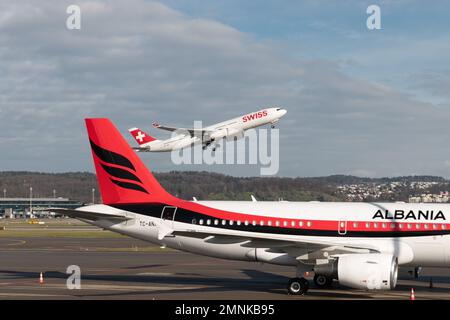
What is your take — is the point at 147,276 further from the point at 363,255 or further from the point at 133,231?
the point at 363,255

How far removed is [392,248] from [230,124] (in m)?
43.5

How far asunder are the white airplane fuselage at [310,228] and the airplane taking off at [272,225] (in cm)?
4

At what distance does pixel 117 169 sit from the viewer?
3222cm

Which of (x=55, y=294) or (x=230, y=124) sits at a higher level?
(x=230, y=124)

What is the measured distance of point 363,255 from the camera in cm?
2703

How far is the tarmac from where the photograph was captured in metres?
28.2

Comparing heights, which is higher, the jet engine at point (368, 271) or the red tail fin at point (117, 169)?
the red tail fin at point (117, 169)

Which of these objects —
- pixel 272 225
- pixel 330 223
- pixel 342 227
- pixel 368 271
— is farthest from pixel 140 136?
pixel 368 271

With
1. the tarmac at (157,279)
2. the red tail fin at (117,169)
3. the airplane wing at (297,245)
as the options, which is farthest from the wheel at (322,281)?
the red tail fin at (117,169)

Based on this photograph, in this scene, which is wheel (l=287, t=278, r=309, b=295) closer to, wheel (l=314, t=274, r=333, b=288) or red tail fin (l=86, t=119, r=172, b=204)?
wheel (l=314, t=274, r=333, b=288)

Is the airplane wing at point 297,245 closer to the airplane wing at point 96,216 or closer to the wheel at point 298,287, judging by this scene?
the wheel at point 298,287

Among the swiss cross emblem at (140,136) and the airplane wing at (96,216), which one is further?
the swiss cross emblem at (140,136)

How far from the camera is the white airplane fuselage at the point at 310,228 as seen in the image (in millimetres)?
29000
